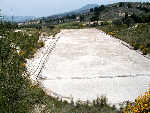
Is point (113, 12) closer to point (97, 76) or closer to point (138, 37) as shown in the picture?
point (138, 37)

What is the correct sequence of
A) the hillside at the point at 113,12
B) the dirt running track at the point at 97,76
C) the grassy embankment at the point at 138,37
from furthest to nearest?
the hillside at the point at 113,12
the grassy embankment at the point at 138,37
the dirt running track at the point at 97,76

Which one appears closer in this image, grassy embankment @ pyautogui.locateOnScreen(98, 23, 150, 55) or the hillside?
grassy embankment @ pyautogui.locateOnScreen(98, 23, 150, 55)

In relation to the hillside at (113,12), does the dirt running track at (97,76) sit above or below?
below

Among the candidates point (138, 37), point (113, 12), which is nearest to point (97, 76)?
point (138, 37)

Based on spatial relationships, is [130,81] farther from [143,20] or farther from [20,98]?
[143,20]

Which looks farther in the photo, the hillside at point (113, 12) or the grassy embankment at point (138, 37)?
the hillside at point (113, 12)

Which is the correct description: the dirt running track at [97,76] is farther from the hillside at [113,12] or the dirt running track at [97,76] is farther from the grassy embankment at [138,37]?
the hillside at [113,12]

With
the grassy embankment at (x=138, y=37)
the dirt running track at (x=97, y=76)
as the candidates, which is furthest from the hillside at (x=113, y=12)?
the dirt running track at (x=97, y=76)

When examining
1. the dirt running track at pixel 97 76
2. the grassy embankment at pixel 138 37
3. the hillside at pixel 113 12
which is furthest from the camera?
the hillside at pixel 113 12

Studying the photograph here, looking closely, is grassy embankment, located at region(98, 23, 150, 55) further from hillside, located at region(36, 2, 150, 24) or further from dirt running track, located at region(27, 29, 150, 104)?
hillside, located at region(36, 2, 150, 24)

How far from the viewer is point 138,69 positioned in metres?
6.96

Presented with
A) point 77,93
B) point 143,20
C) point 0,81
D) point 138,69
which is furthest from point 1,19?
point 143,20

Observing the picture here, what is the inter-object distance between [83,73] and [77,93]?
170 centimetres

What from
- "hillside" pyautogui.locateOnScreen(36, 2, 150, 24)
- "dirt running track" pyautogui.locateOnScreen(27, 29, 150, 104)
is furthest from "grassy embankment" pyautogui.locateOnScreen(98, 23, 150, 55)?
"hillside" pyautogui.locateOnScreen(36, 2, 150, 24)
